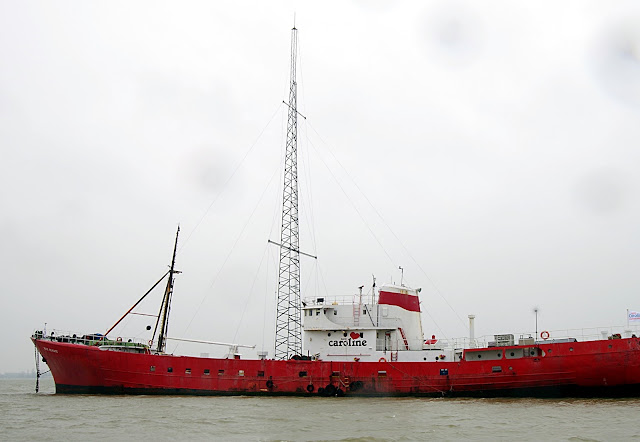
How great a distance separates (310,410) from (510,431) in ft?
27.6

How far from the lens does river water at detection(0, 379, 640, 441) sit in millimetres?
17906

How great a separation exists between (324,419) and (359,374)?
27.1 ft

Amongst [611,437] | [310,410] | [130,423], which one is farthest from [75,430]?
[611,437]

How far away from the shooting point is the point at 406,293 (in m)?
31.9

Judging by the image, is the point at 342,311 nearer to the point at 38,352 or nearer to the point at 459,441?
the point at 459,441

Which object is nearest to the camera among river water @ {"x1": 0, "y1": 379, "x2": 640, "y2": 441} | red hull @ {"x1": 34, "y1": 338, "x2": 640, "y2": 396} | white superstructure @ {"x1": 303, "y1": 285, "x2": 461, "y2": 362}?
river water @ {"x1": 0, "y1": 379, "x2": 640, "y2": 441}

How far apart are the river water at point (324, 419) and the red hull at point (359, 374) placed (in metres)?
1.02

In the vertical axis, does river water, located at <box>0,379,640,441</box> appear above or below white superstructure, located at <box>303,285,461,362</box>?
below

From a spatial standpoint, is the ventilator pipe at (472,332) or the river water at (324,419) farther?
the ventilator pipe at (472,332)

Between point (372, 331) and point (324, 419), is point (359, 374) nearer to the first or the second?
point (372, 331)

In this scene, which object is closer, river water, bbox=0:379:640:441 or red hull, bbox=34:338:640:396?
river water, bbox=0:379:640:441

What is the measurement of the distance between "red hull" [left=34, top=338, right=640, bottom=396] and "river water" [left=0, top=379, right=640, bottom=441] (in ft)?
3.35

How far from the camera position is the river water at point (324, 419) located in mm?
17906

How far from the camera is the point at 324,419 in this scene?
821 inches
